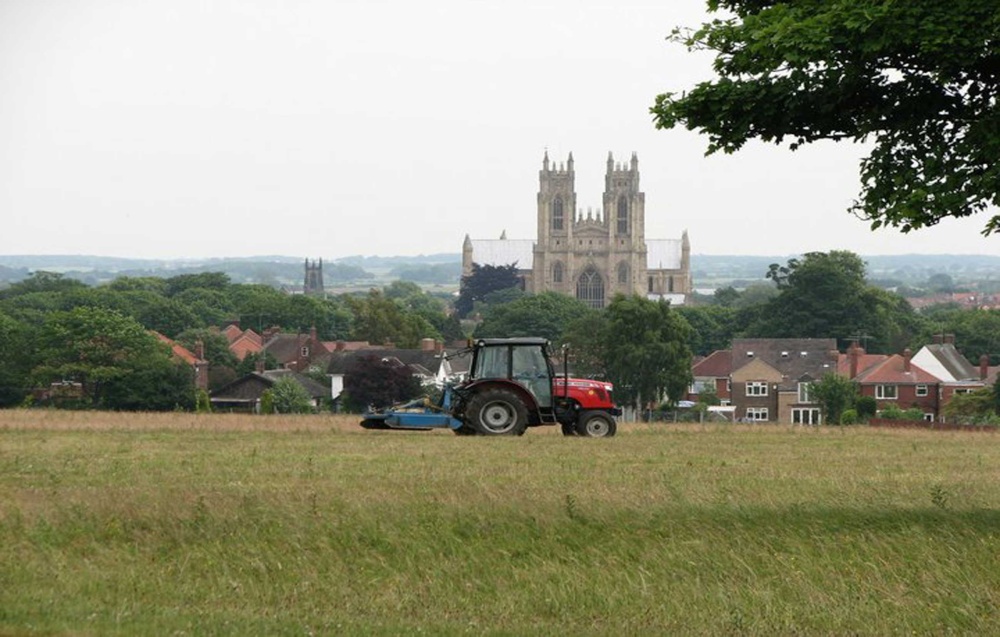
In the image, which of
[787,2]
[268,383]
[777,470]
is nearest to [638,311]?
[268,383]

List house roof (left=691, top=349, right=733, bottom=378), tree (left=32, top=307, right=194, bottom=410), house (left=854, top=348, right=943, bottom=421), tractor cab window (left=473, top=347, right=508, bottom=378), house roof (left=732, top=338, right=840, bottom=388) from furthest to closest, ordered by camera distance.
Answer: house roof (left=691, top=349, right=733, bottom=378), house roof (left=732, top=338, right=840, bottom=388), house (left=854, top=348, right=943, bottom=421), tree (left=32, top=307, right=194, bottom=410), tractor cab window (left=473, top=347, right=508, bottom=378)

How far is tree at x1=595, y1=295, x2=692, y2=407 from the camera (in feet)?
321

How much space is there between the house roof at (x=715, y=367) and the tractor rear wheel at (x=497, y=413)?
280 feet

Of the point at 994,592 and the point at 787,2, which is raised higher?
the point at 787,2

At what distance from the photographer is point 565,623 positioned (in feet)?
50.7

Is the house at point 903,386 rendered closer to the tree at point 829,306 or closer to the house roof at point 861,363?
the house roof at point 861,363

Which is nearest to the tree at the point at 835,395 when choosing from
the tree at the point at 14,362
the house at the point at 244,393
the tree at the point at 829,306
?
the house at the point at 244,393

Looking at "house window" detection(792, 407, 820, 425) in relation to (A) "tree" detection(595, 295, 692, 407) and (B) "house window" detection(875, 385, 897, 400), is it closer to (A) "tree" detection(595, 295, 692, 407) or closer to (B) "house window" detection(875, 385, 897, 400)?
(B) "house window" detection(875, 385, 897, 400)

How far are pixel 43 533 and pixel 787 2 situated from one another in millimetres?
8565

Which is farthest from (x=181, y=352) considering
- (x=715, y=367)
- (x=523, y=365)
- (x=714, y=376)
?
(x=523, y=365)

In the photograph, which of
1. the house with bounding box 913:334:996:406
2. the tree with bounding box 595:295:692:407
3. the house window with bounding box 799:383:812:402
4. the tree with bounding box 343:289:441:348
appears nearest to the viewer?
the tree with bounding box 595:295:692:407

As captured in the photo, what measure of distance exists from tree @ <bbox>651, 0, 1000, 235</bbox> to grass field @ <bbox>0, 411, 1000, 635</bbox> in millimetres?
3195

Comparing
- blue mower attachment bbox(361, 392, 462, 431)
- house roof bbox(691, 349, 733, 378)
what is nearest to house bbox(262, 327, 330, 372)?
house roof bbox(691, 349, 733, 378)

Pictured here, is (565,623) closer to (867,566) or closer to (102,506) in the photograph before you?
(867,566)
